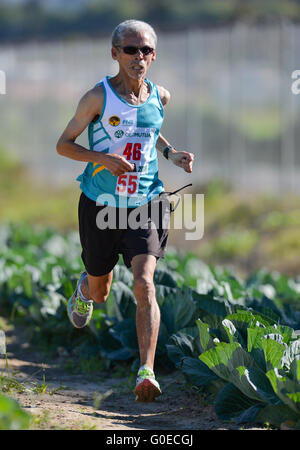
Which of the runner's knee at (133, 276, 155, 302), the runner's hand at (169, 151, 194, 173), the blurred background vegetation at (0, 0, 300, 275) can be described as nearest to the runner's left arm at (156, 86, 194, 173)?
the runner's hand at (169, 151, 194, 173)

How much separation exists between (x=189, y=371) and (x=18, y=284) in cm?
337

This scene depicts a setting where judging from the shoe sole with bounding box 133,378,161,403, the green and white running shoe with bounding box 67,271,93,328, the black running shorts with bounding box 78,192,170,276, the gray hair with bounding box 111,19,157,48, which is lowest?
the shoe sole with bounding box 133,378,161,403

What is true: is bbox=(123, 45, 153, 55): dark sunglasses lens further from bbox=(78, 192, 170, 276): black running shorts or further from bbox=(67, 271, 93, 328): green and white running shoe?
bbox=(67, 271, 93, 328): green and white running shoe

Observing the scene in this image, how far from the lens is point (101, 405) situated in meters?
4.41

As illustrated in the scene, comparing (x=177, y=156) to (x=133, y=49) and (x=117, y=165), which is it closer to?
(x=117, y=165)

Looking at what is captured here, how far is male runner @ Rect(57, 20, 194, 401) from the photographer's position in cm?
428

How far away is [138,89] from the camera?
4.52 m

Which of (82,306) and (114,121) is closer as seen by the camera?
(114,121)

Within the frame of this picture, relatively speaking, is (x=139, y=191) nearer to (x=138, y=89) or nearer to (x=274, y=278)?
(x=138, y=89)

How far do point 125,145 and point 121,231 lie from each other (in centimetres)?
49

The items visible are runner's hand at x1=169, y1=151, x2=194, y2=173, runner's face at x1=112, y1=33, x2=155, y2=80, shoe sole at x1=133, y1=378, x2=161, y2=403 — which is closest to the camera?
shoe sole at x1=133, y1=378, x2=161, y2=403

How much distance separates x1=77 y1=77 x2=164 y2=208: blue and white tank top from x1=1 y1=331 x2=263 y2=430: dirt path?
3.54ft

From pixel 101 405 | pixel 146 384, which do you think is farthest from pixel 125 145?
pixel 101 405

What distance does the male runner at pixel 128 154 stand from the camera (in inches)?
168
